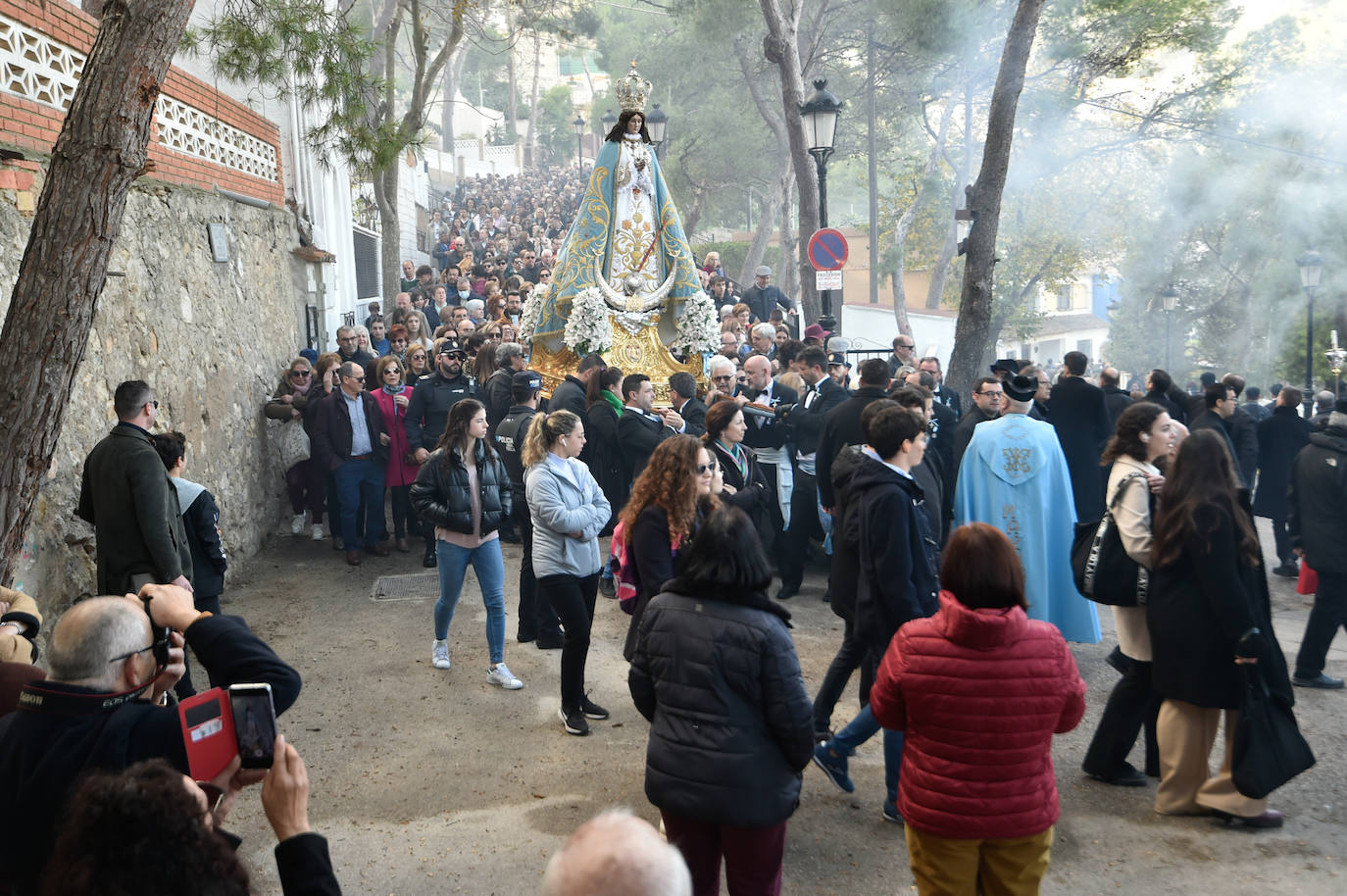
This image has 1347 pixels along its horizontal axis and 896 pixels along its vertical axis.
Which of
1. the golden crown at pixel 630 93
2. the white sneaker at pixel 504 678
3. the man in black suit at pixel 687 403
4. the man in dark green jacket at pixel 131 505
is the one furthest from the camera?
the golden crown at pixel 630 93

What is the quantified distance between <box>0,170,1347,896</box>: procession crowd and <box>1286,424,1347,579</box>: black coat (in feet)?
0.06

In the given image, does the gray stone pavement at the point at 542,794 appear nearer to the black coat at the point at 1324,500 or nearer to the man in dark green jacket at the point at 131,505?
the black coat at the point at 1324,500

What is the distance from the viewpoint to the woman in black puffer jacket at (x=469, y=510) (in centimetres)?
662

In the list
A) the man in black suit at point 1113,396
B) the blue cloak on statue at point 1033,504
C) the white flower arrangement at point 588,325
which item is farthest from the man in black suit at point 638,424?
the man in black suit at point 1113,396

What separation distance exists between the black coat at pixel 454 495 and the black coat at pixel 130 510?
148 centimetres

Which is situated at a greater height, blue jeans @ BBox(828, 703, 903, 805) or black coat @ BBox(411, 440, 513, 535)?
black coat @ BBox(411, 440, 513, 535)

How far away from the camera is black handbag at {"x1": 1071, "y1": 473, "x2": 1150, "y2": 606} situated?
16.6ft

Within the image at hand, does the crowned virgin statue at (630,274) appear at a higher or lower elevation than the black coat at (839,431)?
higher

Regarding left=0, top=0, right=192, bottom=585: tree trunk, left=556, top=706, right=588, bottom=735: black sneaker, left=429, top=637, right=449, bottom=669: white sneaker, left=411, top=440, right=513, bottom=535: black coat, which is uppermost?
left=0, top=0, right=192, bottom=585: tree trunk

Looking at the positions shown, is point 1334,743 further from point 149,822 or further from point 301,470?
point 301,470

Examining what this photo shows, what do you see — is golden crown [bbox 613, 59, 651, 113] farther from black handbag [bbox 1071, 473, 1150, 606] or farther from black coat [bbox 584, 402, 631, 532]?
black handbag [bbox 1071, 473, 1150, 606]

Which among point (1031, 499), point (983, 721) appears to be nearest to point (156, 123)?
point (1031, 499)

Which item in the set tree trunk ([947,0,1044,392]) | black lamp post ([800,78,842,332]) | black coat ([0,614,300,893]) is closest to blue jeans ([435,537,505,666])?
black coat ([0,614,300,893])

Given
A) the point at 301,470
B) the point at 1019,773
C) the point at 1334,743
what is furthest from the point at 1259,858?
the point at 301,470
